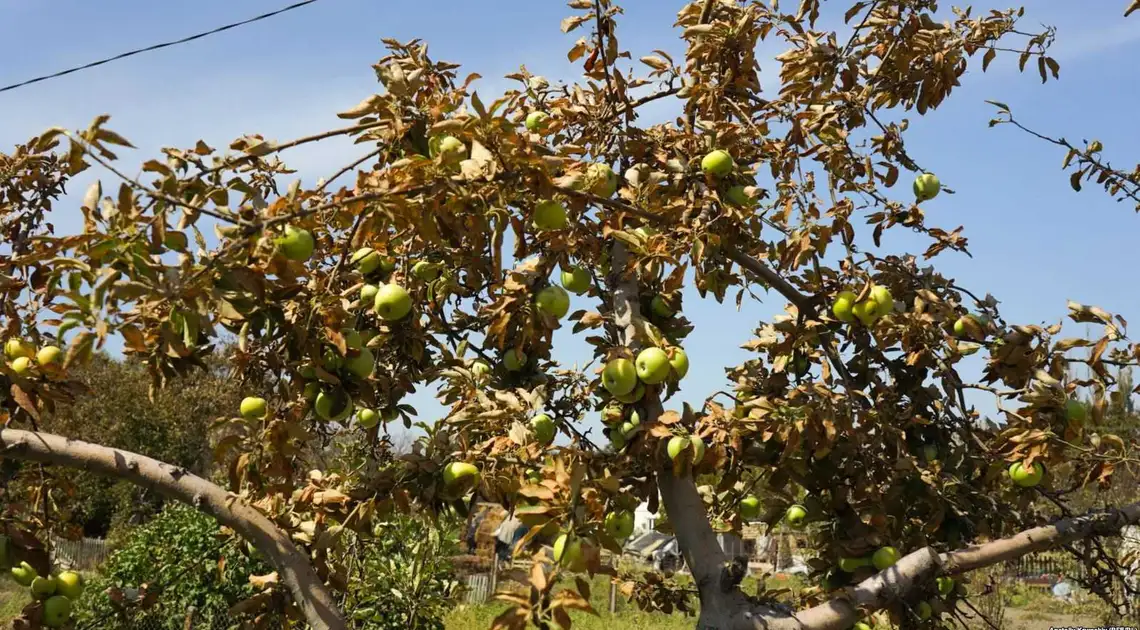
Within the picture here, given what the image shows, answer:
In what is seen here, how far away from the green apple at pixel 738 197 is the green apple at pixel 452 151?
105cm

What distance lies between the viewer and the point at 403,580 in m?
7.20

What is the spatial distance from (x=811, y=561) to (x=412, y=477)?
1.52 meters

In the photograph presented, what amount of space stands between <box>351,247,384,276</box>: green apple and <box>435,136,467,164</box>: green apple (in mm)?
738

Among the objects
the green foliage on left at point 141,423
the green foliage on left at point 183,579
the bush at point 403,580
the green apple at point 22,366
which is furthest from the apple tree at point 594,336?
the green foliage on left at point 141,423

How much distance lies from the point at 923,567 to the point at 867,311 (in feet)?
2.47

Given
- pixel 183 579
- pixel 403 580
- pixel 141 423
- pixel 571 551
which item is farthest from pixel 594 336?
pixel 141 423

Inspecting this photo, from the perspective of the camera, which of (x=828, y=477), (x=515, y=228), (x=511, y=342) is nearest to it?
(x=515, y=228)

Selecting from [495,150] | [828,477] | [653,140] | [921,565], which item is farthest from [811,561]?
[495,150]

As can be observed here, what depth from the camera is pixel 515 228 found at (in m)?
1.96

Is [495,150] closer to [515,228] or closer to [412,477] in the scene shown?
[515,228]

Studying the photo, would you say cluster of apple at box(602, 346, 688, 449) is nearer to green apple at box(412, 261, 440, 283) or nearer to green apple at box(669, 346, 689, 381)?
green apple at box(669, 346, 689, 381)

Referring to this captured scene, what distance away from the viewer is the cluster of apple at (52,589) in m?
2.54

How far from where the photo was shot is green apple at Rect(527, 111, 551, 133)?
116 inches

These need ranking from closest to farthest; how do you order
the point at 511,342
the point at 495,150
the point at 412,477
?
the point at 495,150 < the point at 412,477 < the point at 511,342
